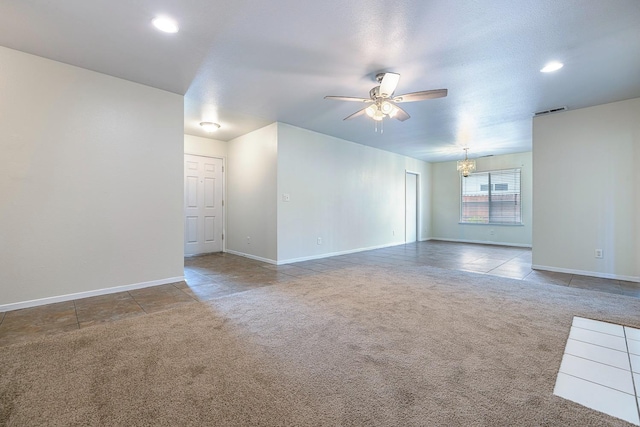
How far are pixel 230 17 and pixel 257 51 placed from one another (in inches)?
20.1

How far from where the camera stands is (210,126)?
5.18m

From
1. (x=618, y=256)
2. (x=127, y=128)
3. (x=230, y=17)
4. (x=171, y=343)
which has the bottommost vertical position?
(x=171, y=343)

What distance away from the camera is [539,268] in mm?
4613

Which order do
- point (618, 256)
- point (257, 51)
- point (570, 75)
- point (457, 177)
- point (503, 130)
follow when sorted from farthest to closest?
point (457, 177) < point (503, 130) < point (618, 256) < point (570, 75) < point (257, 51)

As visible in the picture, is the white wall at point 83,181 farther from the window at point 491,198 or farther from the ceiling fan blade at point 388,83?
the window at point 491,198

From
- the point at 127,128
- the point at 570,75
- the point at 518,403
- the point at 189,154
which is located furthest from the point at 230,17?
the point at 189,154

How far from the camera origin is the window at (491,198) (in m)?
7.72

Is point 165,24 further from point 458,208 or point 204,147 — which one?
point 458,208

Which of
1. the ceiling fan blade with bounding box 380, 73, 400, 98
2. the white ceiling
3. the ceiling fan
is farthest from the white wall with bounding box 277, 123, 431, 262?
the ceiling fan blade with bounding box 380, 73, 400, 98

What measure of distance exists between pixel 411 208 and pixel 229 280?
6327mm

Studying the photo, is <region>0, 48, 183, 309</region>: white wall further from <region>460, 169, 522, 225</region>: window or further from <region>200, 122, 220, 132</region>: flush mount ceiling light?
<region>460, 169, 522, 225</region>: window

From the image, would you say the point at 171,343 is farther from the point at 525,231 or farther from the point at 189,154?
the point at 525,231

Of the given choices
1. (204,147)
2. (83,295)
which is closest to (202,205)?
(204,147)

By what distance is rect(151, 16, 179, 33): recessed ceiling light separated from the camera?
2283mm
